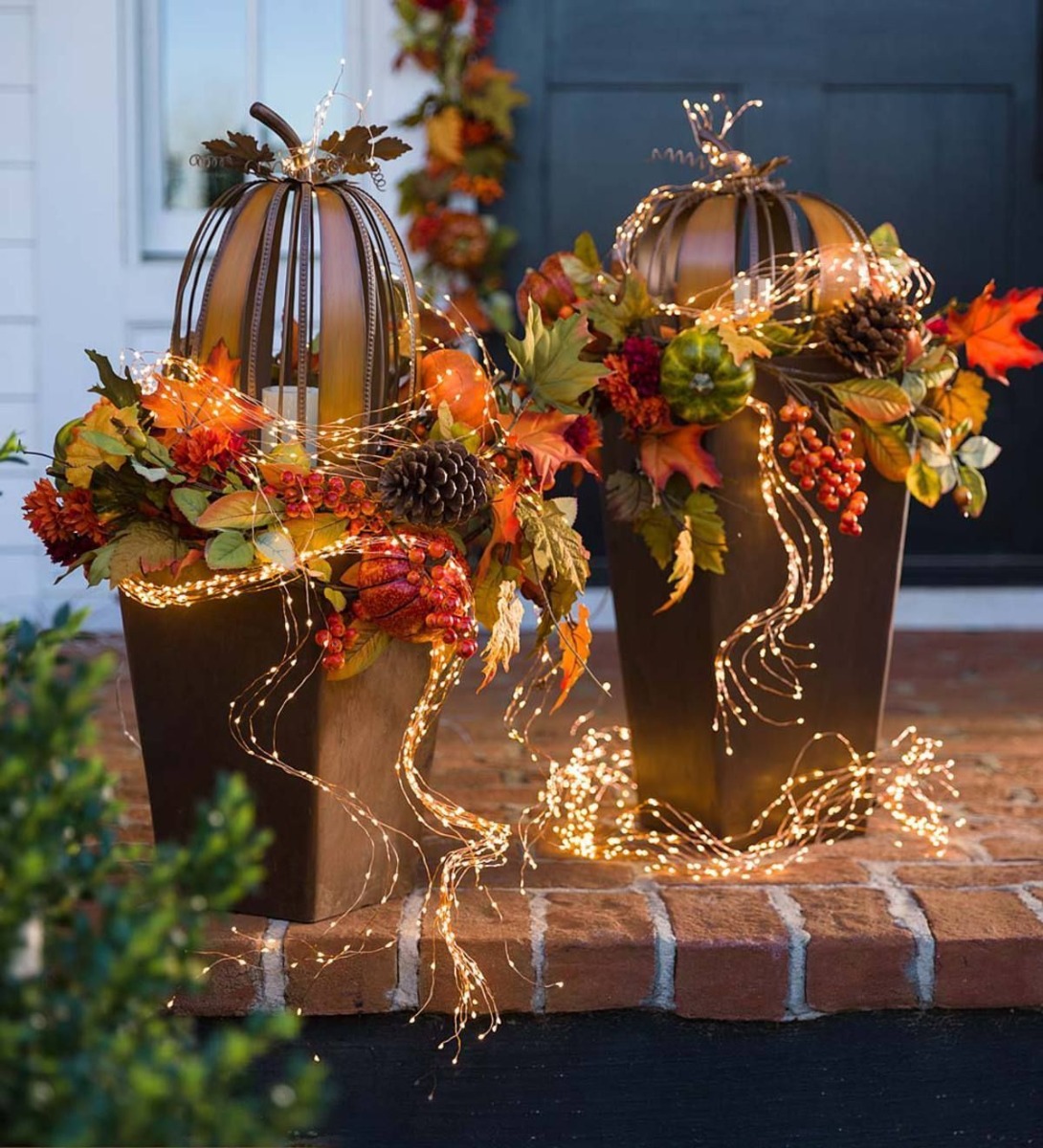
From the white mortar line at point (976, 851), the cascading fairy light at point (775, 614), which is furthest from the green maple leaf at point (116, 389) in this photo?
the white mortar line at point (976, 851)

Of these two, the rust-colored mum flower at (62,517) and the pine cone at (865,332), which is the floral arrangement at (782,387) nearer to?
the pine cone at (865,332)

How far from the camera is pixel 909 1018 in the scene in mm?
1121

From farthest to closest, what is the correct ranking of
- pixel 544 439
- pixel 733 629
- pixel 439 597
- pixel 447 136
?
pixel 447 136
pixel 733 629
pixel 544 439
pixel 439 597

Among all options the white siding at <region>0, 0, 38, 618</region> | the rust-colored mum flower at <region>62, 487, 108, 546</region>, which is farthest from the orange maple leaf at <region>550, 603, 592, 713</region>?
the white siding at <region>0, 0, 38, 618</region>

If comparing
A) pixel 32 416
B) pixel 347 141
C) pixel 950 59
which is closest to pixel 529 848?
pixel 347 141

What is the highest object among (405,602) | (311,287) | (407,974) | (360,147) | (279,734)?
(360,147)

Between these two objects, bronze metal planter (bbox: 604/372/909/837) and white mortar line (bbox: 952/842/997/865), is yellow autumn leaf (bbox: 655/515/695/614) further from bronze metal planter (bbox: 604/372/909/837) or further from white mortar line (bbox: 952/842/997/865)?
white mortar line (bbox: 952/842/997/865)

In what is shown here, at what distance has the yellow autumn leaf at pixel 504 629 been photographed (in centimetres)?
107

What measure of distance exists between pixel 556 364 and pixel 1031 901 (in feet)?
1.89

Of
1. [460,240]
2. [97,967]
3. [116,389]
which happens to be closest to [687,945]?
[116,389]

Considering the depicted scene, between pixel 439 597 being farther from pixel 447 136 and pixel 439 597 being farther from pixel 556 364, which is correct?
pixel 447 136

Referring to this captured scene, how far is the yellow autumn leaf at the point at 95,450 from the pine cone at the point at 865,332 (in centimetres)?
57

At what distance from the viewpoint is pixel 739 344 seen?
3.89 feet

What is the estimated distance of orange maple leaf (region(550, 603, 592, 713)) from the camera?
1.15 m
